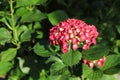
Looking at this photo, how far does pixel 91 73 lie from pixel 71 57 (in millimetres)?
186

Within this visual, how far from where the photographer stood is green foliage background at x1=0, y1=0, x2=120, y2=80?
2.38 metres

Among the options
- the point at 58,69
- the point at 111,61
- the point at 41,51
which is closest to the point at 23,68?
the point at 41,51

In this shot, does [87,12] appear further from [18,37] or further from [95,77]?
[95,77]

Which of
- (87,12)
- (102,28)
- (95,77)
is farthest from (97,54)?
(87,12)

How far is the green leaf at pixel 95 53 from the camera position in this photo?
90.9 inches

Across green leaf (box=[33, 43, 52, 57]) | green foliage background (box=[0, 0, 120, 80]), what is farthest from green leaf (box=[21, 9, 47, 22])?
green leaf (box=[33, 43, 52, 57])

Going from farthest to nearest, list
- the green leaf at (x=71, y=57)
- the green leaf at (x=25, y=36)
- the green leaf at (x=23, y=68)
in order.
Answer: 1. the green leaf at (x=23, y=68)
2. the green leaf at (x=25, y=36)
3. the green leaf at (x=71, y=57)

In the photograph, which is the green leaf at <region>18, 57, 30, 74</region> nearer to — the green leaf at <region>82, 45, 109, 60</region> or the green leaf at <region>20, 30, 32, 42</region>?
the green leaf at <region>20, 30, 32, 42</region>

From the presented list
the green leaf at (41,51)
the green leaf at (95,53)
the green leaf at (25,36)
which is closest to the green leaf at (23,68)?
the green leaf at (25,36)

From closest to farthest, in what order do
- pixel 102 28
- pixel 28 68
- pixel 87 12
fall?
pixel 28 68
pixel 102 28
pixel 87 12

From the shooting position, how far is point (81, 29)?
2.34 metres

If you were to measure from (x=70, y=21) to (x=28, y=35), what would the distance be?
0.48m

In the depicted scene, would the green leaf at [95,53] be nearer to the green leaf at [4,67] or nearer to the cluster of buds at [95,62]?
the cluster of buds at [95,62]

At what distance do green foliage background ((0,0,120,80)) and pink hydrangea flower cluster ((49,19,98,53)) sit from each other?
2.6 inches
